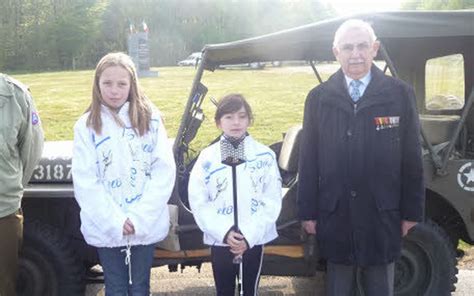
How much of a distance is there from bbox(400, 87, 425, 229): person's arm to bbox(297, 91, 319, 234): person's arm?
0.43 metres


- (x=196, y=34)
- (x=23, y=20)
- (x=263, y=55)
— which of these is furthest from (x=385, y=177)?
(x=196, y=34)

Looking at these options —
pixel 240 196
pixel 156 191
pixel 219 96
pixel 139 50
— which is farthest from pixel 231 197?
pixel 139 50

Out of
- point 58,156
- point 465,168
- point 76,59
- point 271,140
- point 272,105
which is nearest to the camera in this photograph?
point 465,168

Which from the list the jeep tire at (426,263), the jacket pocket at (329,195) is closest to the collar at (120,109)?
the jacket pocket at (329,195)

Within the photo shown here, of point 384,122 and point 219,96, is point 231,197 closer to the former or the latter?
point 384,122

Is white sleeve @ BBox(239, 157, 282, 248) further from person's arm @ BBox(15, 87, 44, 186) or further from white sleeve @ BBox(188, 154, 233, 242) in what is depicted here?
person's arm @ BBox(15, 87, 44, 186)

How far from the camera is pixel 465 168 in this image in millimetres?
3730

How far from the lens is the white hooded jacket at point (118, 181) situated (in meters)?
2.91

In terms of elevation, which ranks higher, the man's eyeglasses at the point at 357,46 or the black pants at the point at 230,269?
the man's eyeglasses at the point at 357,46

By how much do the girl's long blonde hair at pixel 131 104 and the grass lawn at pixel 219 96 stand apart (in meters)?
4.77

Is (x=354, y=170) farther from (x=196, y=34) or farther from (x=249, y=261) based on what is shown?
(x=196, y=34)

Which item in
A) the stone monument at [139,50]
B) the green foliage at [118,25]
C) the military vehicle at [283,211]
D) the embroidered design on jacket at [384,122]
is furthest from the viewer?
the green foliage at [118,25]

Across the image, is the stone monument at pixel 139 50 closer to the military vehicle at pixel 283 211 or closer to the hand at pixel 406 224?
the military vehicle at pixel 283 211

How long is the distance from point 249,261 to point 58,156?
5.43 feet
